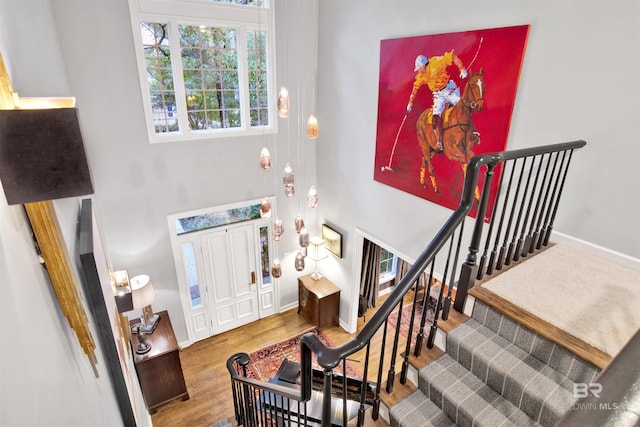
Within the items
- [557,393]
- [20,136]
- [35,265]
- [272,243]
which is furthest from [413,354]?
[272,243]

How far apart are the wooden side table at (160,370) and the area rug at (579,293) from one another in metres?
4.25

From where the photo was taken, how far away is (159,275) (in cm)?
558

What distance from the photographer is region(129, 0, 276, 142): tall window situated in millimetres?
4742

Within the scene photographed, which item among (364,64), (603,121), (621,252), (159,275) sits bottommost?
(159,275)

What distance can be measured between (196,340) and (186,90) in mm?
4170

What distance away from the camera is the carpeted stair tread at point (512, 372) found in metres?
1.77

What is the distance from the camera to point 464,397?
1939 mm

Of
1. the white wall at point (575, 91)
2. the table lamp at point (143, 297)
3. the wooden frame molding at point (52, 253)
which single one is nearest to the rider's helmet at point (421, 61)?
the white wall at point (575, 91)

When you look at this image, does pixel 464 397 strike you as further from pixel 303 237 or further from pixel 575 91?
pixel 303 237

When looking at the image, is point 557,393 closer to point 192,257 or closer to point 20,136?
point 20,136

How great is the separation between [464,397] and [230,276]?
16.3 feet

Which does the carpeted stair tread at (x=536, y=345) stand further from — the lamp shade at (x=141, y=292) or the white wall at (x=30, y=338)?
the lamp shade at (x=141, y=292)

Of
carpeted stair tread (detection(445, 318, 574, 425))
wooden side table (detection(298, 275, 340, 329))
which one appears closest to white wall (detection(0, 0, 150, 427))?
carpeted stair tread (detection(445, 318, 574, 425))

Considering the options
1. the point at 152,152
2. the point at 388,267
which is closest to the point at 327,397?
the point at 152,152
